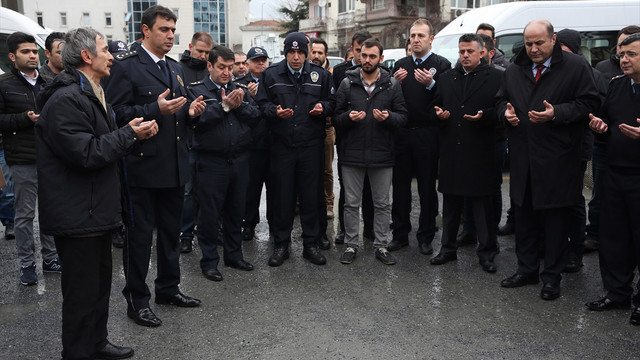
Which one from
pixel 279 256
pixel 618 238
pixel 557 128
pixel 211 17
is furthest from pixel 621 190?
pixel 211 17

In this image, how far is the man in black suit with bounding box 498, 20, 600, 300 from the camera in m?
4.95

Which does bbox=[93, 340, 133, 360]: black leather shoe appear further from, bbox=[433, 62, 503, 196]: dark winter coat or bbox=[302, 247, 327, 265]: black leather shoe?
bbox=[433, 62, 503, 196]: dark winter coat

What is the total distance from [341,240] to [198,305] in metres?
2.34

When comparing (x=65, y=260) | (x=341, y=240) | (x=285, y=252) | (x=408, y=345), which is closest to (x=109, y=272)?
(x=65, y=260)

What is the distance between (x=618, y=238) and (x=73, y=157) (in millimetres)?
→ 4275

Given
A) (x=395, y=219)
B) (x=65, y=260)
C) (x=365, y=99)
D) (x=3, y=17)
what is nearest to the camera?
(x=65, y=260)

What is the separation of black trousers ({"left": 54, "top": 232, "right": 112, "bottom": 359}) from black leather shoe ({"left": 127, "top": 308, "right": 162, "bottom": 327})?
30.3 inches

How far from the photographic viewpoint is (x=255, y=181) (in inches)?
278

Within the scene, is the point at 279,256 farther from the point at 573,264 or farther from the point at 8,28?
the point at 8,28

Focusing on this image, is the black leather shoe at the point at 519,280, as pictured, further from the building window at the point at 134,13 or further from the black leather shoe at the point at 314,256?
the building window at the point at 134,13

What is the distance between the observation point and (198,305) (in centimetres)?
486

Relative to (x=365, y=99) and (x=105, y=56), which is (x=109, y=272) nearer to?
(x=105, y=56)

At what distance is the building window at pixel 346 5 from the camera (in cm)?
4594

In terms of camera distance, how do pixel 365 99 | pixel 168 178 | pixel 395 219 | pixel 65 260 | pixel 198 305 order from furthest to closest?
1. pixel 395 219
2. pixel 365 99
3. pixel 198 305
4. pixel 168 178
5. pixel 65 260
